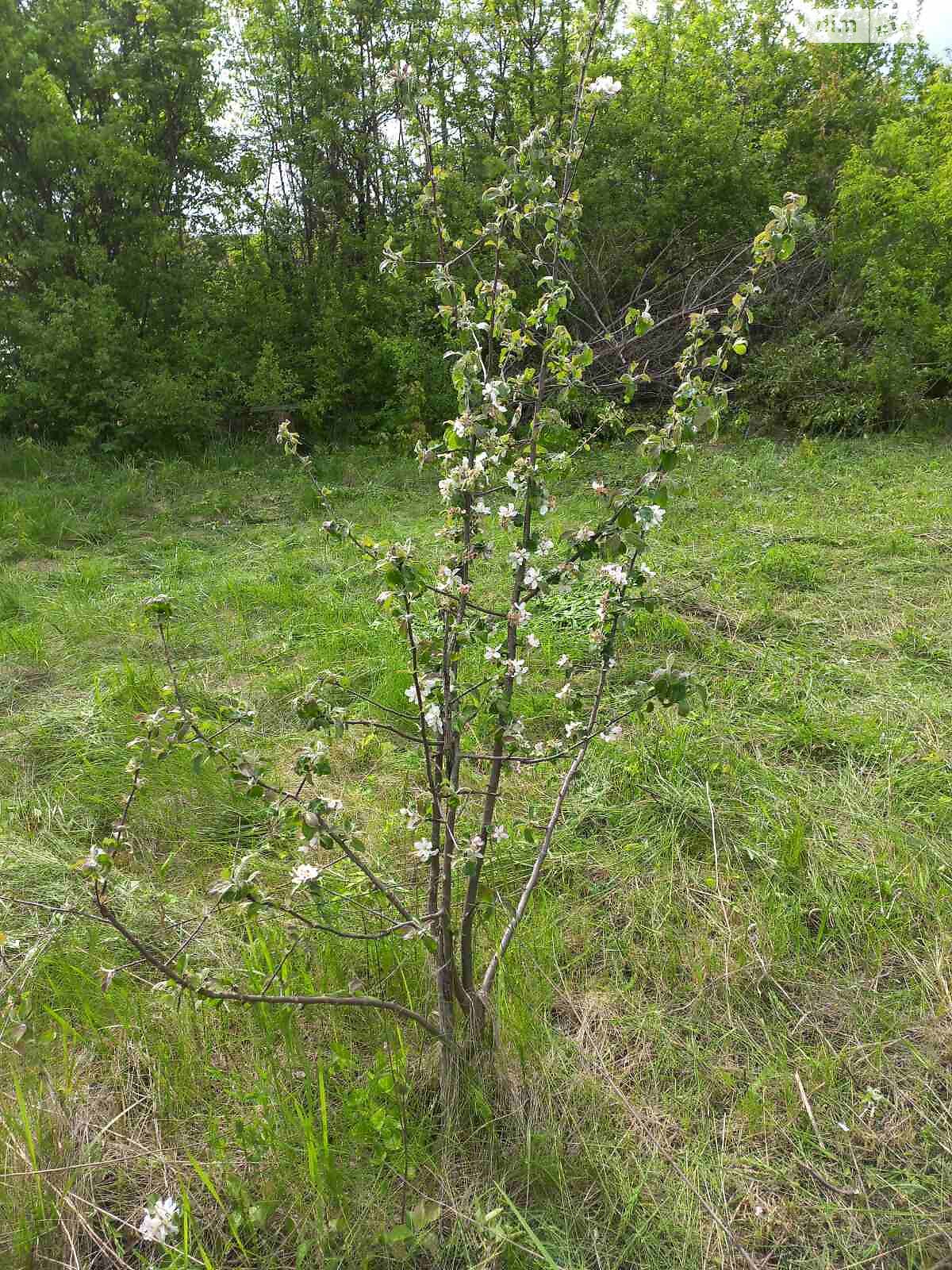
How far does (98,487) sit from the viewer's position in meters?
7.01

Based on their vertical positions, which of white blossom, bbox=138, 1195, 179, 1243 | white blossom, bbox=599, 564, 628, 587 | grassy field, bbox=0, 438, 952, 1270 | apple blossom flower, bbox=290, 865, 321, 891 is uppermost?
white blossom, bbox=599, 564, 628, 587

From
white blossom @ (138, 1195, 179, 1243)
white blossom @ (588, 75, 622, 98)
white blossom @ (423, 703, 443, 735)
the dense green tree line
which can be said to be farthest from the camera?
the dense green tree line

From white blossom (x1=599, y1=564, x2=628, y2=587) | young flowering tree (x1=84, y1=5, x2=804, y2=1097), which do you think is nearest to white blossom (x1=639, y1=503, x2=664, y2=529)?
young flowering tree (x1=84, y1=5, x2=804, y2=1097)

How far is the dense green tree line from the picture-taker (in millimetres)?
7402

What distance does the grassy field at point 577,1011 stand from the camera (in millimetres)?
1455

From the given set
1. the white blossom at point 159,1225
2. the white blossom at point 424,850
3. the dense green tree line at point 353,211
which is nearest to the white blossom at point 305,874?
the white blossom at point 424,850

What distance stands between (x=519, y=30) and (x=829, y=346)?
16.3 ft

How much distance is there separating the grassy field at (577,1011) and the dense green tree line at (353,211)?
496 cm

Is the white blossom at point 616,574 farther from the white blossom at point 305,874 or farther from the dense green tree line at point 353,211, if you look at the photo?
the dense green tree line at point 353,211

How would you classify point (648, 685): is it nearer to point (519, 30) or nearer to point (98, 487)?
point (98, 487)

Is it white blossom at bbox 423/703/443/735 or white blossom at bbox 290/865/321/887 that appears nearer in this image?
white blossom at bbox 290/865/321/887

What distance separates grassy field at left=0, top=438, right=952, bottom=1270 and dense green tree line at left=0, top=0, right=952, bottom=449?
496 centimetres

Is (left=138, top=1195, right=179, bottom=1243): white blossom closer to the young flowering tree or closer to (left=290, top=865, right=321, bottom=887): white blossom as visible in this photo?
the young flowering tree

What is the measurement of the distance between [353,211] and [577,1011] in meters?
9.38
